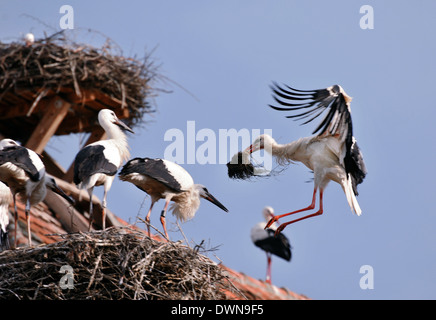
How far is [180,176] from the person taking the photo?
22.3ft

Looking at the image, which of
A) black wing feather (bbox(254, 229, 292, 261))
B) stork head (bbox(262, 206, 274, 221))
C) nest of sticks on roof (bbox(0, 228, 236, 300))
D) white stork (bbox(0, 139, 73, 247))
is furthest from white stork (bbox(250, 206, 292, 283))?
nest of sticks on roof (bbox(0, 228, 236, 300))

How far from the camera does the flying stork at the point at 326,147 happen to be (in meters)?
5.70

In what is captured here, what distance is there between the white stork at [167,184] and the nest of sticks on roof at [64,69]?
2.59 metres

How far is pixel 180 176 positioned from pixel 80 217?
9.80ft

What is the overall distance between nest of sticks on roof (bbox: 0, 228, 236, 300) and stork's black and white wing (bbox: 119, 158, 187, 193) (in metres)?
1.22

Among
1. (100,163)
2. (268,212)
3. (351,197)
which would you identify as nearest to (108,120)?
(100,163)

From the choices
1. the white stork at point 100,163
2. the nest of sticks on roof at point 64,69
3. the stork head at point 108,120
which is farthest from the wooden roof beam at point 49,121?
the white stork at point 100,163

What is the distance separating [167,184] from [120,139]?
2.34ft

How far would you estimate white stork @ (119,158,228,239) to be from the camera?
6.50 meters

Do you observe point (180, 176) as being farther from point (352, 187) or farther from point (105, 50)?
point (105, 50)

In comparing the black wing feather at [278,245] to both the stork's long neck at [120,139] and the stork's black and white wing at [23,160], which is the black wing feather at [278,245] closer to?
the stork's long neck at [120,139]

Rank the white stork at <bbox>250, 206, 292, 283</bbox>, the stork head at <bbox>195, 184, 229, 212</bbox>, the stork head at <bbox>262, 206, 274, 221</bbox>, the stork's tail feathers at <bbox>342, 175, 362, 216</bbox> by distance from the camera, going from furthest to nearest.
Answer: the stork head at <bbox>262, 206, 274, 221</bbox>, the white stork at <bbox>250, 206, 292, 283</bbox>, the stork head at <bbox>195, 184, 229, 212</bbox>, the stork's tail feathers at <bbox>342, 175, 362, 216</bbox>

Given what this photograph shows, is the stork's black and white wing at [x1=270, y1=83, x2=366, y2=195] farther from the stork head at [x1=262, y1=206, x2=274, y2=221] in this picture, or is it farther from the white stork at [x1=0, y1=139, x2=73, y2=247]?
the stork head at [x1=262, y1=206, x2=274, y2=221]
